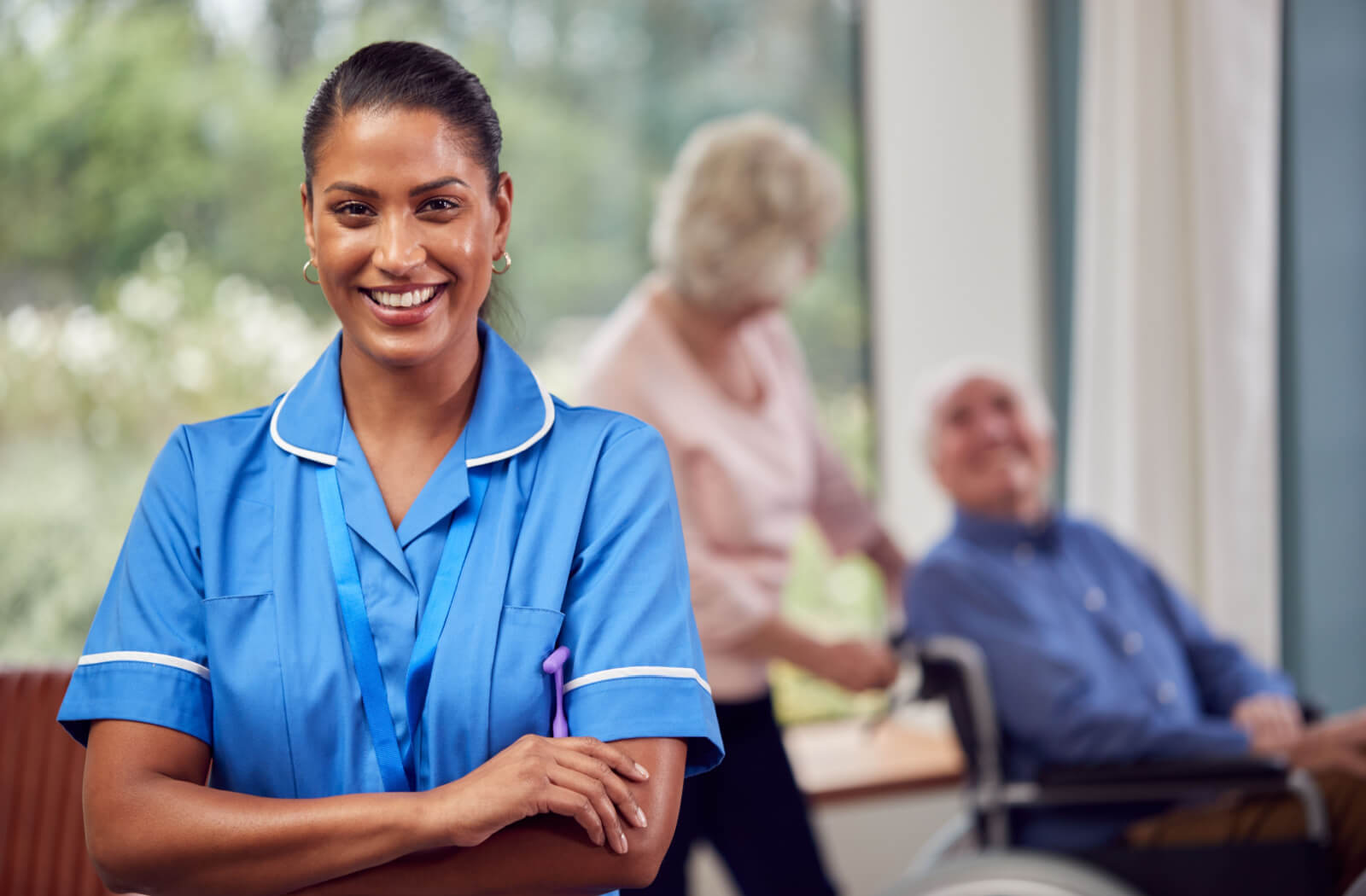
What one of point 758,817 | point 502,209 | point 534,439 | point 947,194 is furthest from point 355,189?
point 947,194

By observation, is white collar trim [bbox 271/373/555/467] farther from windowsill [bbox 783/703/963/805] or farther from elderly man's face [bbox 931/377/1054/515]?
windowsill [bbox 783/703/963/805]

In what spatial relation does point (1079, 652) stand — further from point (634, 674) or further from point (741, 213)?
point (634, 674)

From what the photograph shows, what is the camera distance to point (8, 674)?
2029 millimetres

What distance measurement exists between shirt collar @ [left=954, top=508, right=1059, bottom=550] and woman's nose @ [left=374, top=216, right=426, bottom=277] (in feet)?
6.24

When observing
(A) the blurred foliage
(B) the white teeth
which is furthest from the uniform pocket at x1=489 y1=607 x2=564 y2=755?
(A) the blurred foliage

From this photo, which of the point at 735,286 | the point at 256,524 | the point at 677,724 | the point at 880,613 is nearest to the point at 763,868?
→ the point at 735,286

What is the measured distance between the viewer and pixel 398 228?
79cm

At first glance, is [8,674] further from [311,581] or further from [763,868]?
[311,581]

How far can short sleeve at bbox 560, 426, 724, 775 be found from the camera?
83 cm

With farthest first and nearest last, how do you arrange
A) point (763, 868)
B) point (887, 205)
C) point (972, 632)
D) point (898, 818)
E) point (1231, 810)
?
point (887, 205), point (898, 818), point (972, 632), point (1231, 810), point (763, 868)

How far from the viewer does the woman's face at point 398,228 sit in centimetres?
79

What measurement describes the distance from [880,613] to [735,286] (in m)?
1.98

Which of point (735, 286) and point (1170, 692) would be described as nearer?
point (735, 286)

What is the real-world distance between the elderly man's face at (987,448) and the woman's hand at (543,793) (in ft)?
6.13
